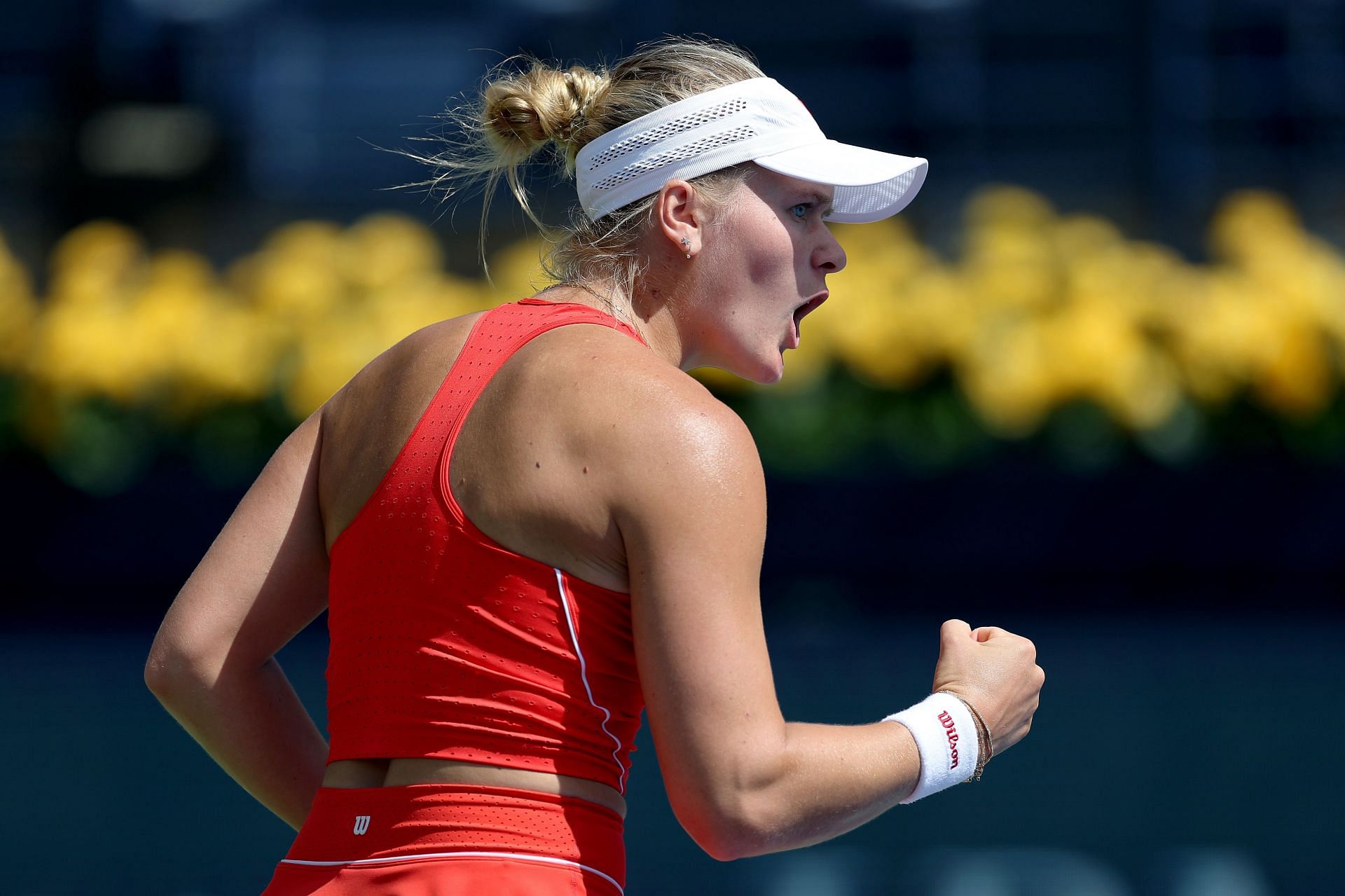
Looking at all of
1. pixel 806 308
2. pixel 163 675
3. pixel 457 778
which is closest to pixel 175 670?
pixel 163 675

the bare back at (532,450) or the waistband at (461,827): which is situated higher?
the bare back at (532,450)

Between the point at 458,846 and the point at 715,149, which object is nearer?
the point at 458,846

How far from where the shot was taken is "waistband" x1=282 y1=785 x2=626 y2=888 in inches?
58.6

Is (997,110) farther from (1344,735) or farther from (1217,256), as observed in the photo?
(1344,735)

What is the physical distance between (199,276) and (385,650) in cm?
340

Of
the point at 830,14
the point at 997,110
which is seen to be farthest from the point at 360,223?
the point at 997,110

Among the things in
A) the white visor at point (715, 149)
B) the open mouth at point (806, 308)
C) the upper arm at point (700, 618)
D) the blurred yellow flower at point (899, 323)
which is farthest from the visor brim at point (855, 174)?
the blurred yellow flower at point (899, 323)

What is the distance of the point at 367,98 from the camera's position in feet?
19.2

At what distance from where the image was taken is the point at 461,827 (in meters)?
1.49

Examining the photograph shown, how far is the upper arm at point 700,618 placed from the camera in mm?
1424

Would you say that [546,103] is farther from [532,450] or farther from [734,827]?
[734,827]

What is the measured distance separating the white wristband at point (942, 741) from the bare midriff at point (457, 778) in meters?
0.32

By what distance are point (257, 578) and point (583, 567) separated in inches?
20.5

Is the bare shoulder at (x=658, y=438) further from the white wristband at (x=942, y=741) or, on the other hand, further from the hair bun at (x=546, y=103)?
the hair bun at (x=546, y=103)
